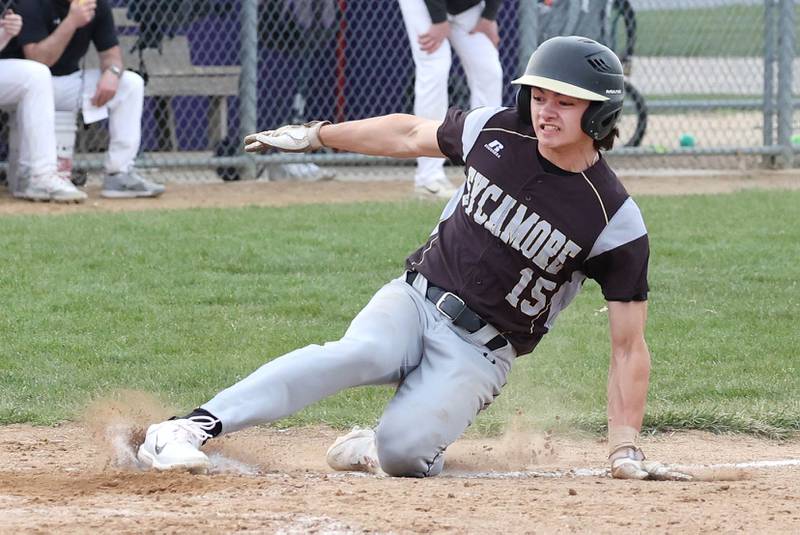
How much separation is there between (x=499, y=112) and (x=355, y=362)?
39.2 inches

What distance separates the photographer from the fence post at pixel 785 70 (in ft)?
39.1

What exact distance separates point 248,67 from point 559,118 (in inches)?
272

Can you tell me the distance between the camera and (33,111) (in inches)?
366

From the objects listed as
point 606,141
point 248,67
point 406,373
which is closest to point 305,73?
point 248,67

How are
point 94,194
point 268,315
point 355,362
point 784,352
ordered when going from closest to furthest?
1. point 355,362
2. point 784,352
3. point 268,315
4. point 94,194

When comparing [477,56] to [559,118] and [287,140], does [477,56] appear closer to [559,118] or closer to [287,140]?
[287,140]

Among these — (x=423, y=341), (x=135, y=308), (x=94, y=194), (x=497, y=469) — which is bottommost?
(x=94, y=194)

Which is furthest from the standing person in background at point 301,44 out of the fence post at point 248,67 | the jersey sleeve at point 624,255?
the jersey sleeve at point 624,255

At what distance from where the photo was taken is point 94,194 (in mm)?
10242

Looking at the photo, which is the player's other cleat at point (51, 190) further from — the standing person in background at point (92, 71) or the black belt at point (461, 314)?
the black belt at point (461, 314)

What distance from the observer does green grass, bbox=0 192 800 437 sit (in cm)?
559

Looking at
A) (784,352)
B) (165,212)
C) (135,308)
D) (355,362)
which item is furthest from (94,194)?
(355,362)

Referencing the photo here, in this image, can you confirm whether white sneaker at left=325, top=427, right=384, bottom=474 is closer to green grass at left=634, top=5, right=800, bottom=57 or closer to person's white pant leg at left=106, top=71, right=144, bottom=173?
person's white pant leg at left=106, top=71, right=144, bottom=173

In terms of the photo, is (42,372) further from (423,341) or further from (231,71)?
(231,71)
